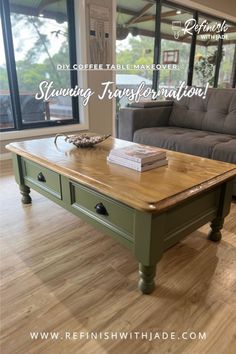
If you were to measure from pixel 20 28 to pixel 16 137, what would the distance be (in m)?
1.19

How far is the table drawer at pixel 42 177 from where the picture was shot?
1.49 m

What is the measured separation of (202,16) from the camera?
470 centimetres

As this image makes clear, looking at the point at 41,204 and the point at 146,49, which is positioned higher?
the point at 146,49

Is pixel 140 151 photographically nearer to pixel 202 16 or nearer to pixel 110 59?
pixel 110 59

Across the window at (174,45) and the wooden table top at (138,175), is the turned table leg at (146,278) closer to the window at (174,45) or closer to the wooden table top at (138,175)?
the wooden table top at (138,175)

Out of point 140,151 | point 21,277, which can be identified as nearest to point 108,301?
point 21,277

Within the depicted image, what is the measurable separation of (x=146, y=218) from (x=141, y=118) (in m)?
1.90

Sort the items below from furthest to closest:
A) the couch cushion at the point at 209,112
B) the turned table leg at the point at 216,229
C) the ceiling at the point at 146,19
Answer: the ceiling at the point at 146,19 → the couch cushion at the point at 209,112 → the turned table leg at the point at 216,229

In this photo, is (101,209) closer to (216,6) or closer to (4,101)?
(4,101)

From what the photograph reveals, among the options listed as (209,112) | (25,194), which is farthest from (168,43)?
(25,194)

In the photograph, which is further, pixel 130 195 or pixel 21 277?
pixel 21 277

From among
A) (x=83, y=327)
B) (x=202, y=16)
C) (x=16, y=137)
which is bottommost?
(x=83, y=327)

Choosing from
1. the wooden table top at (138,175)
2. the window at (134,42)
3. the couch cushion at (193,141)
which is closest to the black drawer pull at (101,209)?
the wooden table top at (138,175)

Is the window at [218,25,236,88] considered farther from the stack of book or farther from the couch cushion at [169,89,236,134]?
the stack of book
